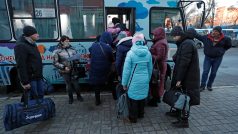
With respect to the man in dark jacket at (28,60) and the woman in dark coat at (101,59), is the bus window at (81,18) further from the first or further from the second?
the man in dark jacket at (28,60)

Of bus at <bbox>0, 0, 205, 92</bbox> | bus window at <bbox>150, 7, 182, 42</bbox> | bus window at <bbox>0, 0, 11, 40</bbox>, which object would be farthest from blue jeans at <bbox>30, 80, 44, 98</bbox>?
bus window at <bbox>150, 7, 182, 42</bbox>

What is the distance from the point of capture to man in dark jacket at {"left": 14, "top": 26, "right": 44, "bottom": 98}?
3363 mm

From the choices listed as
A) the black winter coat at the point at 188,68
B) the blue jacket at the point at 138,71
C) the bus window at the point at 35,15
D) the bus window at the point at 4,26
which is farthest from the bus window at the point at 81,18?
the black winter coat at the point at 188,68

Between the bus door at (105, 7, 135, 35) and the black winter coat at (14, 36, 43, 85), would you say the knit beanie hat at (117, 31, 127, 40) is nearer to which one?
the bus door at (105, 7, 135, 35)

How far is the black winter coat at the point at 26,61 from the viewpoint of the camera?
11.0 ft

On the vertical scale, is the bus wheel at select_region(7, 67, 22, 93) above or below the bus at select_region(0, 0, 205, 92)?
below

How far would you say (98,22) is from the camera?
17.6 feet

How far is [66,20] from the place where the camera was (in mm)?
5219

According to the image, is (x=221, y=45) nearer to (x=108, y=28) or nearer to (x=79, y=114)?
(x=108, y=28)

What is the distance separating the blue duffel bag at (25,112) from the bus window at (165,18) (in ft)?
11.3

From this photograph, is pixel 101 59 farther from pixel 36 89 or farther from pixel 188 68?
pixel 188 68

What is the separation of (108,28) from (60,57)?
1.46m

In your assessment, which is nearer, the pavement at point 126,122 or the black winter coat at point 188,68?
the black winter coat at point 188,68

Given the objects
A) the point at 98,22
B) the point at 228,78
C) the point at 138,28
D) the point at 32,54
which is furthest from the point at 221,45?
the point at 32,54
